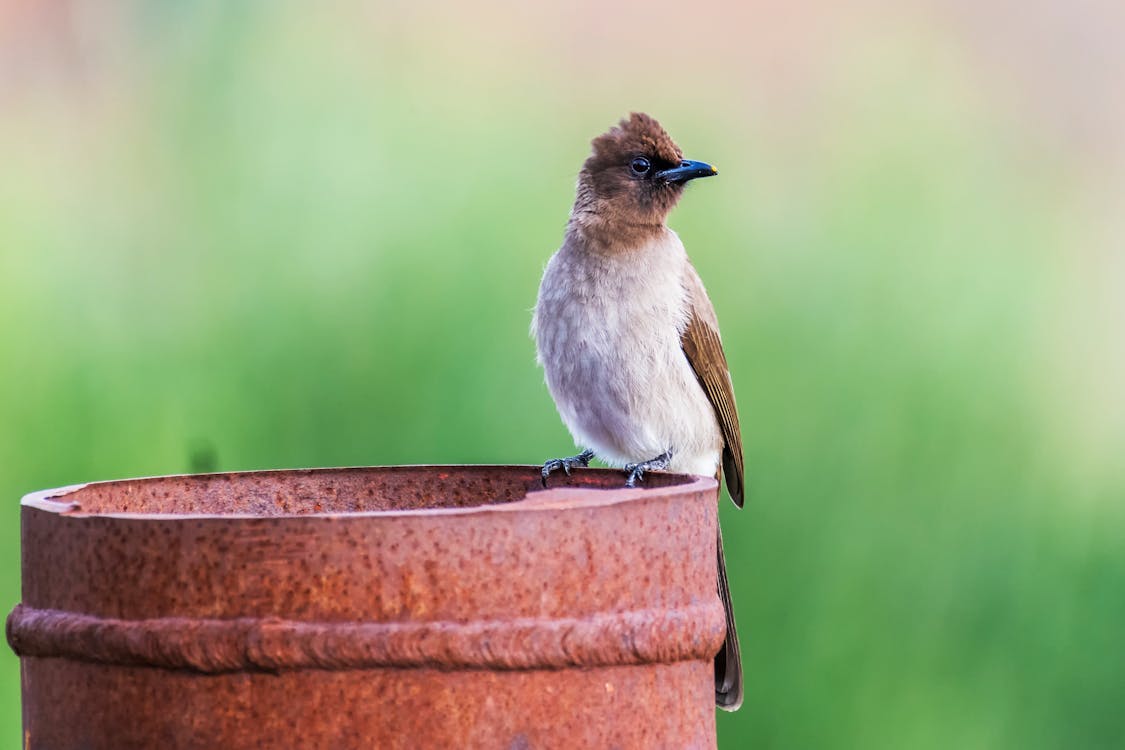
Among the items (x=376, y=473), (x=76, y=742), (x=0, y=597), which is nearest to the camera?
(x=76, y=742)

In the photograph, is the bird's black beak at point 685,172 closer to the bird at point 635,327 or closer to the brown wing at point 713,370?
the bird at point 635,327

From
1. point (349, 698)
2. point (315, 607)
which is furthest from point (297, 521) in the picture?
point (349, 698)

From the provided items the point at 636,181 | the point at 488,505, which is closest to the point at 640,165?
the point at 636,181

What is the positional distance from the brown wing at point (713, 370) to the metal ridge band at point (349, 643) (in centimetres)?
262

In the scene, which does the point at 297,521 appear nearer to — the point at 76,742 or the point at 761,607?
the point at 76,742

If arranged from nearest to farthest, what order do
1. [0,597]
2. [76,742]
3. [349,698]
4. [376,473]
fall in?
[349,698] → [76,742] → [376,473] → [0,597]

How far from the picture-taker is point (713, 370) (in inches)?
175

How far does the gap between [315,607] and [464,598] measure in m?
0.16

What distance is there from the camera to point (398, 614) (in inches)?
66.8

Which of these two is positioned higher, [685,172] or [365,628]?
[685,172]

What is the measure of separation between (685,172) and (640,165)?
0.48ft

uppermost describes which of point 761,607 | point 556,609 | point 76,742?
point 556,609

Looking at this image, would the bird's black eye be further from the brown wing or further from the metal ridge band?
the metal ridge band

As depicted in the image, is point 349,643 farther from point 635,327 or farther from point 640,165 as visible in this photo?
point 640,165
